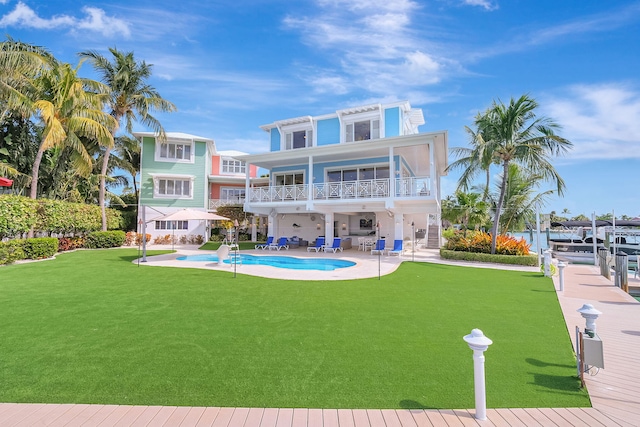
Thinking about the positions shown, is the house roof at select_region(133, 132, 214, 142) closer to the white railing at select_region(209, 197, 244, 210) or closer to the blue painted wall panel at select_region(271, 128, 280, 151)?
the white railing at select_region(209, 197, 244, 210)

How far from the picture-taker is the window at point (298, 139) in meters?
21.8

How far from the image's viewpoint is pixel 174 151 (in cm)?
2630

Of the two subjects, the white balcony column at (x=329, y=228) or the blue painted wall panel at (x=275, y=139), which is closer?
the white balcony column at (x=329, y=228)

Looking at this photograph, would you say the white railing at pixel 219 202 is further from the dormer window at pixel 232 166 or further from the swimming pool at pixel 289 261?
the swimming pool at pixel 289 261

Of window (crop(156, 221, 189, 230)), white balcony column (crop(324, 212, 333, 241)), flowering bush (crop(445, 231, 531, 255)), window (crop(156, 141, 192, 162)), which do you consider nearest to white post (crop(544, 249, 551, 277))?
flowering bush (crop(445, 231, 531, 255))

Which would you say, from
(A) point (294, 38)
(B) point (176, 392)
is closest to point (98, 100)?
(A) point (294, 38)

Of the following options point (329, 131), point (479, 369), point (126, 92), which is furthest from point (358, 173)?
point (126, 92)

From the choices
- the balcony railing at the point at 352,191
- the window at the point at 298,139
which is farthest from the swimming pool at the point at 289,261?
the window at the point at 298,139

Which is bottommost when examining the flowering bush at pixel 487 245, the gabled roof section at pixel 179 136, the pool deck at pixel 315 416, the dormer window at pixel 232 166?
the pool deck at pixel 315 416

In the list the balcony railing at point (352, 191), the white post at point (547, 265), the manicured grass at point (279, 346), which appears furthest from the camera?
the balcony railing at point (352, 191)

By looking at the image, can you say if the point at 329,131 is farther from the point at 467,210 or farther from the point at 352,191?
the point at 467,210

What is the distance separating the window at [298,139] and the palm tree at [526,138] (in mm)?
11399

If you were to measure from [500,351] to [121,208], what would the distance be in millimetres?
32549

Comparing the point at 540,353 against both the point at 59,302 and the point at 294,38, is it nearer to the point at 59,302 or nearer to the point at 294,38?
the point at 59,302
